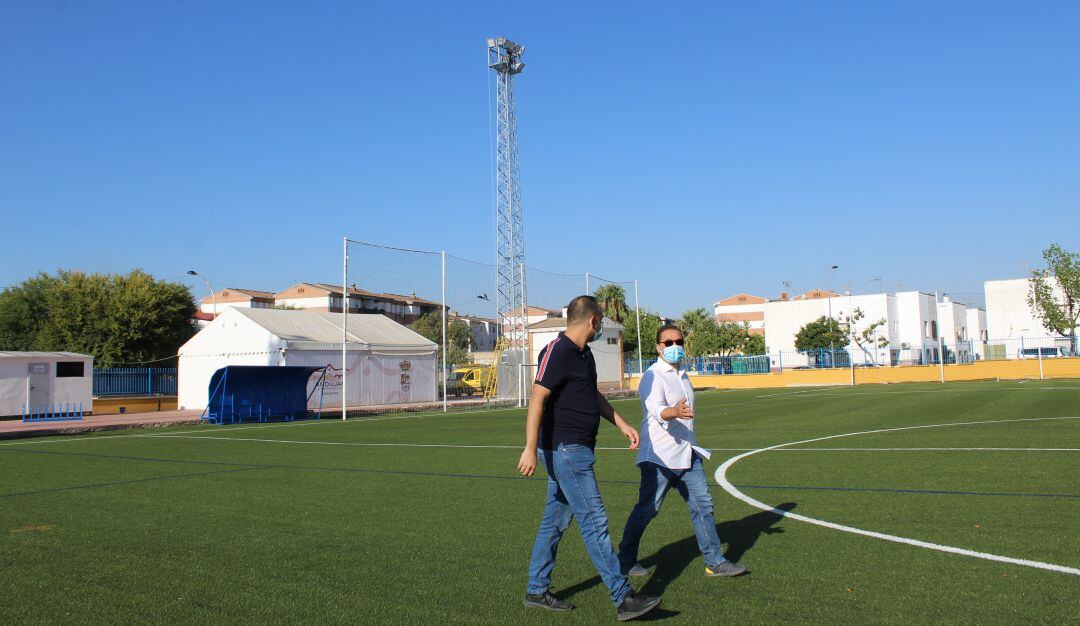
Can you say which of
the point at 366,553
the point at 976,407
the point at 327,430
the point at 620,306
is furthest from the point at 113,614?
the point at 620,306

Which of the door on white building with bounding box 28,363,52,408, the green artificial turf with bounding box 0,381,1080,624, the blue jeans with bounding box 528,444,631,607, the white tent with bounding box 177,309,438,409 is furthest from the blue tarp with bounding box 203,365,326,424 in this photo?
the blue jeans with bounding box 528,444,631,607

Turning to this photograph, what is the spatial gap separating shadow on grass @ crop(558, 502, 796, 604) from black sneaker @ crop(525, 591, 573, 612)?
0.97ft

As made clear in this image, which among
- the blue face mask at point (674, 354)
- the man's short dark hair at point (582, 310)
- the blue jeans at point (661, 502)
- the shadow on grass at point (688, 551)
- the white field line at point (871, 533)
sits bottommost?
the shadow on grass at point (688, 551)

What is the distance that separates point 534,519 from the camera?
285 inches

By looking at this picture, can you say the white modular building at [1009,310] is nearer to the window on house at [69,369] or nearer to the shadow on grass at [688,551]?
the window on house at [69,369]

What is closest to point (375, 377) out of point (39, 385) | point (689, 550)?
point (39, 385)

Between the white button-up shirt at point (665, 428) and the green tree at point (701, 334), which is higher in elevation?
the green tree at point (701, 334)

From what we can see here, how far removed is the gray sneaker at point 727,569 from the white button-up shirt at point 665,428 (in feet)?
2.14

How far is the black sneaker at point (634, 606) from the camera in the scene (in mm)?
4344

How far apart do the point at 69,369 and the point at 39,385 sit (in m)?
1.09

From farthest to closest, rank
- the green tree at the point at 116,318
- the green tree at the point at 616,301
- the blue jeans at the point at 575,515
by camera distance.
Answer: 1. the green tree at the point at 616,301
2. the green tree at the point at 116,318
3. the blue jeans at the point at 575,515

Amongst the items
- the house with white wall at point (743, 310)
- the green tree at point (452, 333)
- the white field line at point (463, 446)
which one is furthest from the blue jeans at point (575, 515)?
the house with white wall at point (743, 310)

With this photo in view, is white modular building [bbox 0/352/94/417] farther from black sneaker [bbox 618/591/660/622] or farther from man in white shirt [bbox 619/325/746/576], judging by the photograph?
black sneaker [bbox 618/591/660/622]

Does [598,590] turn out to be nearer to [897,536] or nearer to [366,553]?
[366,553]
